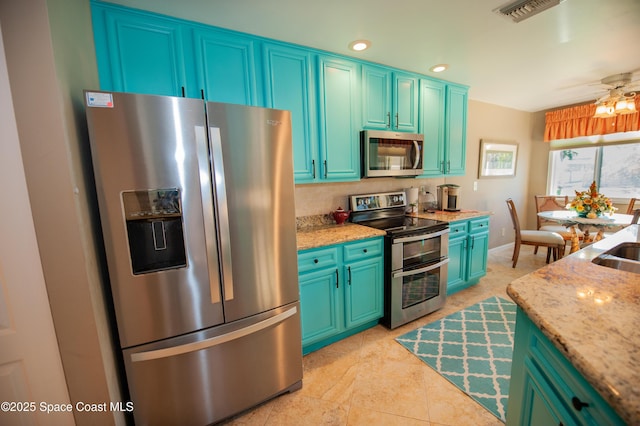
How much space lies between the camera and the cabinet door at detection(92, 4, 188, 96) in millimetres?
1419

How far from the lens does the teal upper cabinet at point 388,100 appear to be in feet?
7.66

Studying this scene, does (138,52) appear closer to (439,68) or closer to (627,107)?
(439,68)

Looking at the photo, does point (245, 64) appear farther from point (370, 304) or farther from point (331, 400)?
point (331, 400)

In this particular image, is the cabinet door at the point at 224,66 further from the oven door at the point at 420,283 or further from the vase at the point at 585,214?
the vase at the point at 585,214

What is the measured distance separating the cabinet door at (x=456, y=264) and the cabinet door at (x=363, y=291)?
1.00m

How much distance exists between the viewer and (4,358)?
0.98 metres

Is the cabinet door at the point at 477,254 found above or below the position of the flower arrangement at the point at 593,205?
below

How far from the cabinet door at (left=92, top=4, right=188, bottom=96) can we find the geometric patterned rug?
262cm

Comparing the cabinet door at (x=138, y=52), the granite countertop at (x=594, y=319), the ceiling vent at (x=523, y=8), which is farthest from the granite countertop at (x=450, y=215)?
the cabinet door at (x=138, y=52)

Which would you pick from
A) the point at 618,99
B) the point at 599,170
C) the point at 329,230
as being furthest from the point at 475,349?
the point at 599,170

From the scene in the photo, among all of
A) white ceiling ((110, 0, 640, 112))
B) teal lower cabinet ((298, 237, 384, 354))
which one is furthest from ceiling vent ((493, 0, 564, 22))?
teal lower cabinet ((298, 237, 384, 354))

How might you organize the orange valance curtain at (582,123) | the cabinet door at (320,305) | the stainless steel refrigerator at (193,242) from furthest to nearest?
the orange valance curtain at (582,123), the cabinet door at (320,305), the stainless steel refrigerator at (193,242)

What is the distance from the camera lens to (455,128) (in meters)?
2.96

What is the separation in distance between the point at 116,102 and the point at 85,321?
3.14 feet
